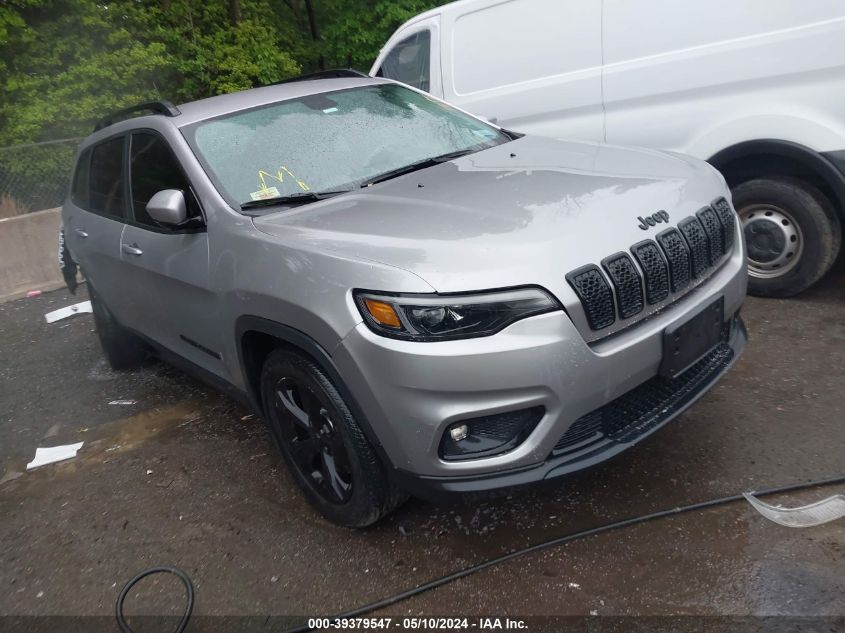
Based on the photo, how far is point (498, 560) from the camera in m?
2.61

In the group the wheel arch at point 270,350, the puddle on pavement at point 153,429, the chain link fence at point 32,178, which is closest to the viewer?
the wheel arch at point 270,350

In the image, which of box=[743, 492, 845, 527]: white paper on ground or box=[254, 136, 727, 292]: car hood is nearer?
box=[254, 136, 727, 292]: car hood

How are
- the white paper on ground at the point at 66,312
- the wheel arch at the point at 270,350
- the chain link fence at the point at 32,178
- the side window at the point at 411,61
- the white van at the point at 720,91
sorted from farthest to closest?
the chain link fence at the point at 32,178, the white paper on ground at the point at 66,312, the side window at the point at 411,61, the white van at the point at 720,91, the wheel arch at the point at 270,350

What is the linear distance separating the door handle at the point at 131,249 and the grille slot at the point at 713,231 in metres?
2.64

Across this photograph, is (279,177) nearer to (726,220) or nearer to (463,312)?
(463,312)

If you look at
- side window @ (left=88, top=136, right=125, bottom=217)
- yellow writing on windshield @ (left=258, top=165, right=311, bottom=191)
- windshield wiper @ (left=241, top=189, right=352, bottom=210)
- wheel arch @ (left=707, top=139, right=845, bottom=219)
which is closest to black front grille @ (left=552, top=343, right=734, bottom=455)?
windshield wiper @ (left=241, top=189, right=352, bottom=210)

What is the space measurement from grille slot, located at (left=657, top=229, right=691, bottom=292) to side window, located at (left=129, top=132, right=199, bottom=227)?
76.7 inches

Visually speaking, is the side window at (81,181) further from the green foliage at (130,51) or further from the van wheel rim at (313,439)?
the green foliage at (130,51)

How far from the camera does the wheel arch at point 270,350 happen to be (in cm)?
241

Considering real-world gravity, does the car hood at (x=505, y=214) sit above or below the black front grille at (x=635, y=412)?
above

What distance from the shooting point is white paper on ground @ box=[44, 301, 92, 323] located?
21.9 feet

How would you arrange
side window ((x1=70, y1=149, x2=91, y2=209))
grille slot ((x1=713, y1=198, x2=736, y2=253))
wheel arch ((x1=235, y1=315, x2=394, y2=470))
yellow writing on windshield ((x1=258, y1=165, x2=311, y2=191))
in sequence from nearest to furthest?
wheel arch ((x1=235, y1=315, x2=394, y2=470))
grille slot ((x1=713, y1=198, x2=736, y2=253))
yellow writing on windshield ((x1=258, y1=165, x2=311, y2=191))
side window ((x1=70, y1=149, x2=91, y2=209))

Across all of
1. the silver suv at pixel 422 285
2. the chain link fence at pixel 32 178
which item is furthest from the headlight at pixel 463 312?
the chain link fence at pixel 32 178

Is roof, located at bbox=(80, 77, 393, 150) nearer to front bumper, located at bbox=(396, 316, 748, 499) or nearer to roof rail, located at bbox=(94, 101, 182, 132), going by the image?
roof rail, located at bbox=(94, 101, 182, 132)
